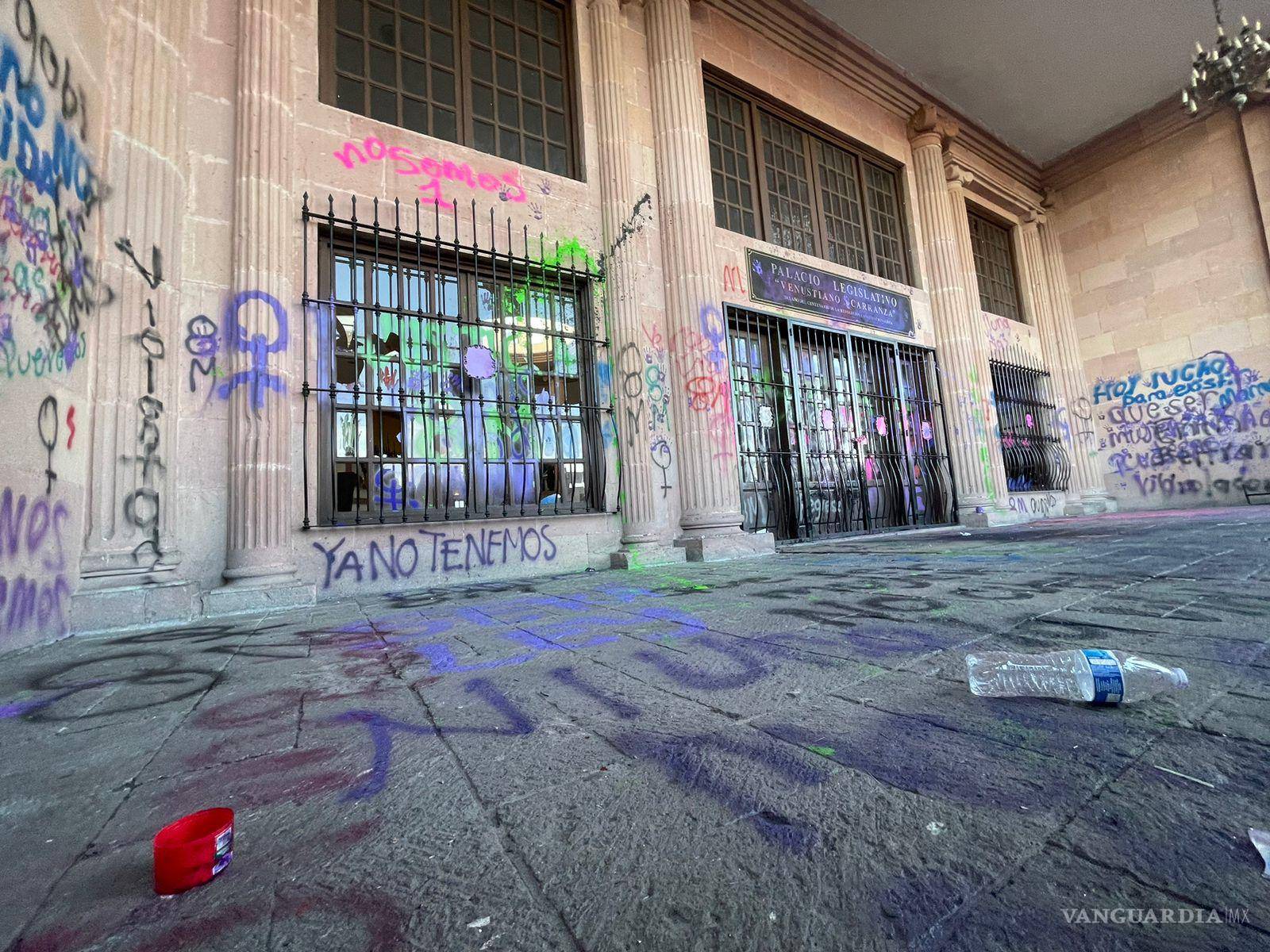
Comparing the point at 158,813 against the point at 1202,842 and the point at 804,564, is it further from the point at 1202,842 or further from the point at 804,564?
the point at 804,564

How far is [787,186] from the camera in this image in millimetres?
8383

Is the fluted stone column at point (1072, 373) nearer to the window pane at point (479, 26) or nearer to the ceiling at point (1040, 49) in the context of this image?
the ceiling at point (1040, 49)

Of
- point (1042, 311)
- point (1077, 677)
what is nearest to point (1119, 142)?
point (1042, 311)

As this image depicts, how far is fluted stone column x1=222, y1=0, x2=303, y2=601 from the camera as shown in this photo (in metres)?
3.90

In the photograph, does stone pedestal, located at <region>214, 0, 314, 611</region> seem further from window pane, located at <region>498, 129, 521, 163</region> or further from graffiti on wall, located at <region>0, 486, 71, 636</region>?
window pane, located at <region>498, 129, 521, 163</region>

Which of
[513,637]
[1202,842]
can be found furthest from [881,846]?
[513,637]

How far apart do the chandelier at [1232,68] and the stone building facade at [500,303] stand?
3.08 metres

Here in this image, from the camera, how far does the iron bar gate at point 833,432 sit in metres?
7.23

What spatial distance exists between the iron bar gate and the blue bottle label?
5405mm

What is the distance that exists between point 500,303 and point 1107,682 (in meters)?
5.28

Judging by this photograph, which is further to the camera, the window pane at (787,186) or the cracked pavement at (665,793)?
the window pane at (787,186)

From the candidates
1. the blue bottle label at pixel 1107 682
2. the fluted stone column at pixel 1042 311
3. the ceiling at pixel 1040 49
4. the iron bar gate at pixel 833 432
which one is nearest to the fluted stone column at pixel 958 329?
the iron bar gate at pixel 833 432

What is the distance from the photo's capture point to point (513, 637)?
7.88ft

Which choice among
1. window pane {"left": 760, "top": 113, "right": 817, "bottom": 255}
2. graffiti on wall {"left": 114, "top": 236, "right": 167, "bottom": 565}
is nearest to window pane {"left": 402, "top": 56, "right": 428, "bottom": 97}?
graffiti on wall {"left": 114, "top": 236, "right": 167, "bottom": 565}
